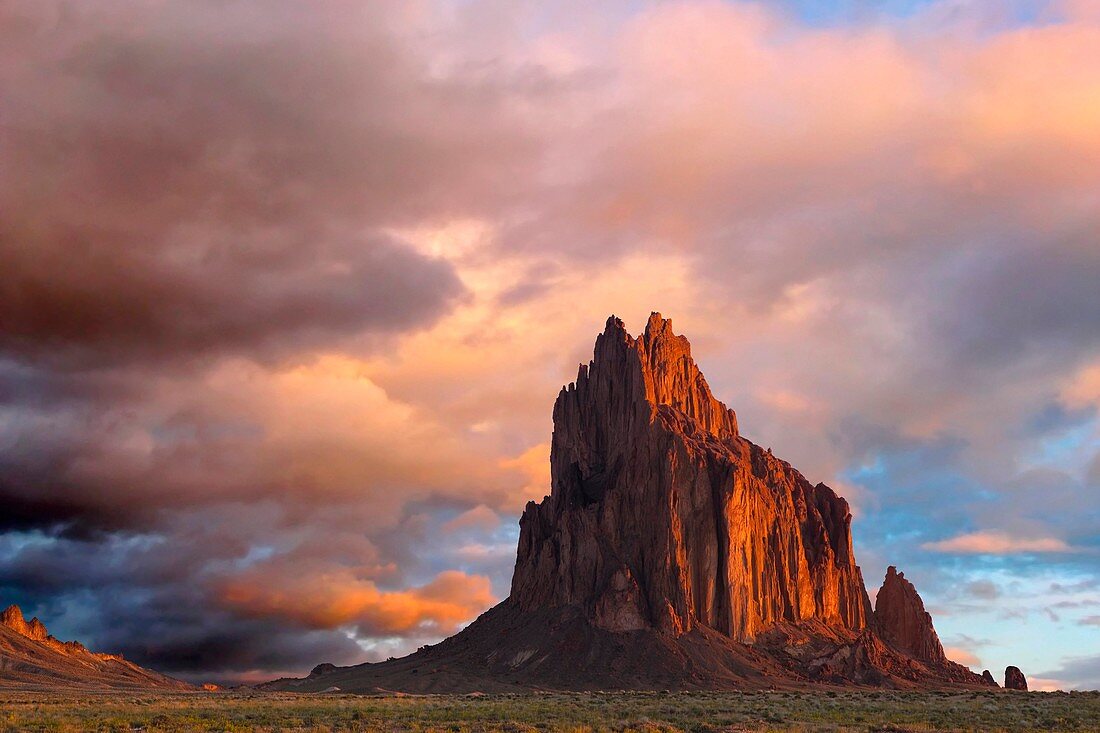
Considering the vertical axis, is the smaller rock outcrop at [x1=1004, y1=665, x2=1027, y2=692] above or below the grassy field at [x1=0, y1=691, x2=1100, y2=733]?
above

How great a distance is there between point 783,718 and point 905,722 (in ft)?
25.3

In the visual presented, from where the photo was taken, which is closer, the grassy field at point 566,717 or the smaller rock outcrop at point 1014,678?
the grassy field at point 566,717

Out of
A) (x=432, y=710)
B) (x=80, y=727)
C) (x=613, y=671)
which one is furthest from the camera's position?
(x=613, y=671)

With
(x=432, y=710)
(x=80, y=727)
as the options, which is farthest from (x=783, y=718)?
(x=80, y=727)

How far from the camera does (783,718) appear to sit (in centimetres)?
7419

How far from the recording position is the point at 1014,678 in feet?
644

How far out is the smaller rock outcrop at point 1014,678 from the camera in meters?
195

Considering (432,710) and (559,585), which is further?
(559,585)

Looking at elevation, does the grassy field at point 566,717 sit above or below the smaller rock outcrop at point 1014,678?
below

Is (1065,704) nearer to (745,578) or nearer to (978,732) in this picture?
(978,732)

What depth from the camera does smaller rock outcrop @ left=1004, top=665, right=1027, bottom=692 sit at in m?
195

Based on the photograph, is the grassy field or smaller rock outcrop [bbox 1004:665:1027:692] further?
smaller rock outcrop [bbox 1004:665:1027:692]

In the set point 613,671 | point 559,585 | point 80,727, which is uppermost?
point 559,585

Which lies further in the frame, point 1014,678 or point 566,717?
point 1014,678
